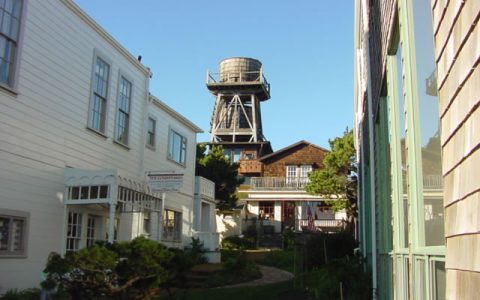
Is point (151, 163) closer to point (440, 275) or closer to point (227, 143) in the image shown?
point (440, 275)

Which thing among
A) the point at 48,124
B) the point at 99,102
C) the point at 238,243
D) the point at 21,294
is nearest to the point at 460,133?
the point at 21,294

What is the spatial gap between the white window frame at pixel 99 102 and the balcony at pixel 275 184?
31.4 meters

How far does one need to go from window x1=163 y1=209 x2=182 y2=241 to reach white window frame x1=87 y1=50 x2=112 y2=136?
626 cm

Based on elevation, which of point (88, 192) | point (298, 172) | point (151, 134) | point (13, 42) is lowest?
point (88, 192)

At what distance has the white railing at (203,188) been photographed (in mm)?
24859

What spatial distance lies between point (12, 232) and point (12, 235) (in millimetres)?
67

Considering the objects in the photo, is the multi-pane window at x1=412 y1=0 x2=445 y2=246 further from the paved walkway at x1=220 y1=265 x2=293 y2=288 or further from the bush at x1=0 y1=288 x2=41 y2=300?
the paved walkway at x1=220 y1=265 x2=293 y2=288

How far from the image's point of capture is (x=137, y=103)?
18172 mm

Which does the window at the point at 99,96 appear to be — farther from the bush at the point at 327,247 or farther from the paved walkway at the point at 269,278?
the bush at the point at 327,247

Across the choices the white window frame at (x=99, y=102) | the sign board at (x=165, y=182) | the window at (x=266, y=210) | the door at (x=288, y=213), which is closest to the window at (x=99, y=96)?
the white window frame at (x=99, y=102)

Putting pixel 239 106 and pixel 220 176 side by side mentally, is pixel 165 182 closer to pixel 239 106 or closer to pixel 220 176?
pixel 220 176

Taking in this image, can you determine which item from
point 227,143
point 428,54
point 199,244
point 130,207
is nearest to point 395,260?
point 428,54

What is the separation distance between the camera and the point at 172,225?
72.0 ft

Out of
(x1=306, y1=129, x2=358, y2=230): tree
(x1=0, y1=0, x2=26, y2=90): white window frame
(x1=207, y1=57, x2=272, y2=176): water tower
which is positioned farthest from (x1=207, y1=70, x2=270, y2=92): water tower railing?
(x1=0, y1=0, x2=26, y2=90): white window frame
